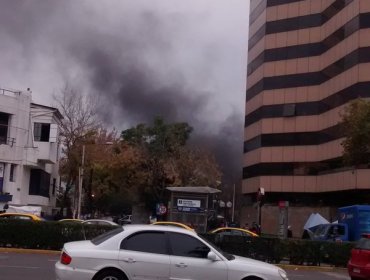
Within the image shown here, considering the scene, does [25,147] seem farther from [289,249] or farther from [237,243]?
[289,249]

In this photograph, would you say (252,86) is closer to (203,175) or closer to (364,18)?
(203,175)

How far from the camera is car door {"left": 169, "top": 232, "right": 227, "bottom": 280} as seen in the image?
10500 millimetres

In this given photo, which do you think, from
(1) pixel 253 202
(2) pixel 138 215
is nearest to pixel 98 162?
(2) pixel 138 215

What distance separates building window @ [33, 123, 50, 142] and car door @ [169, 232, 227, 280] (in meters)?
39.0

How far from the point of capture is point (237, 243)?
989 inches

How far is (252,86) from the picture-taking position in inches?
2591

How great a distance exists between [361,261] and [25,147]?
1309 inches

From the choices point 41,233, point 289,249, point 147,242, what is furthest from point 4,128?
point 147,242

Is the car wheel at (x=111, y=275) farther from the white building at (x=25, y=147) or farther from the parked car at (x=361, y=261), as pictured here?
the white building at (x=25, y=147)

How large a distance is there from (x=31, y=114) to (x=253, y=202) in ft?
92.7

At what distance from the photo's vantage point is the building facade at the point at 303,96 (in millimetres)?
53250

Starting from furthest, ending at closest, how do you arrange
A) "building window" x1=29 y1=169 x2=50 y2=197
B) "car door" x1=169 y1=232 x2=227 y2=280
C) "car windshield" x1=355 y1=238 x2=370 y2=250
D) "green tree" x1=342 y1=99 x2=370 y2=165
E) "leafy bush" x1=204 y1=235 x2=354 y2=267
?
"building window" x1=29 y1=169 x2=50 y2=197, "green tree" x1=342 y1=99 x2=370 y2=165, "leafy bush" x1=204 y1=235 x2=354 y2=267, "car windshield" x1=355 y1=238 x2=370 y2=250, "car door" x1=169 y1=232 x2=227 y2=280

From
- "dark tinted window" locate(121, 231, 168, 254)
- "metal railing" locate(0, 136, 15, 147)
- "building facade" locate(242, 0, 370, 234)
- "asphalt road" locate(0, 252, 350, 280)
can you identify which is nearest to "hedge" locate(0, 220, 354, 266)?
"asphalt road" locate(0, 252, 350, 280)

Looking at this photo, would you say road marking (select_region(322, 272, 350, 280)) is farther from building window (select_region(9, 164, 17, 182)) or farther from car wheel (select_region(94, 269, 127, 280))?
building window (select_region(9, 164, 17, 182))
